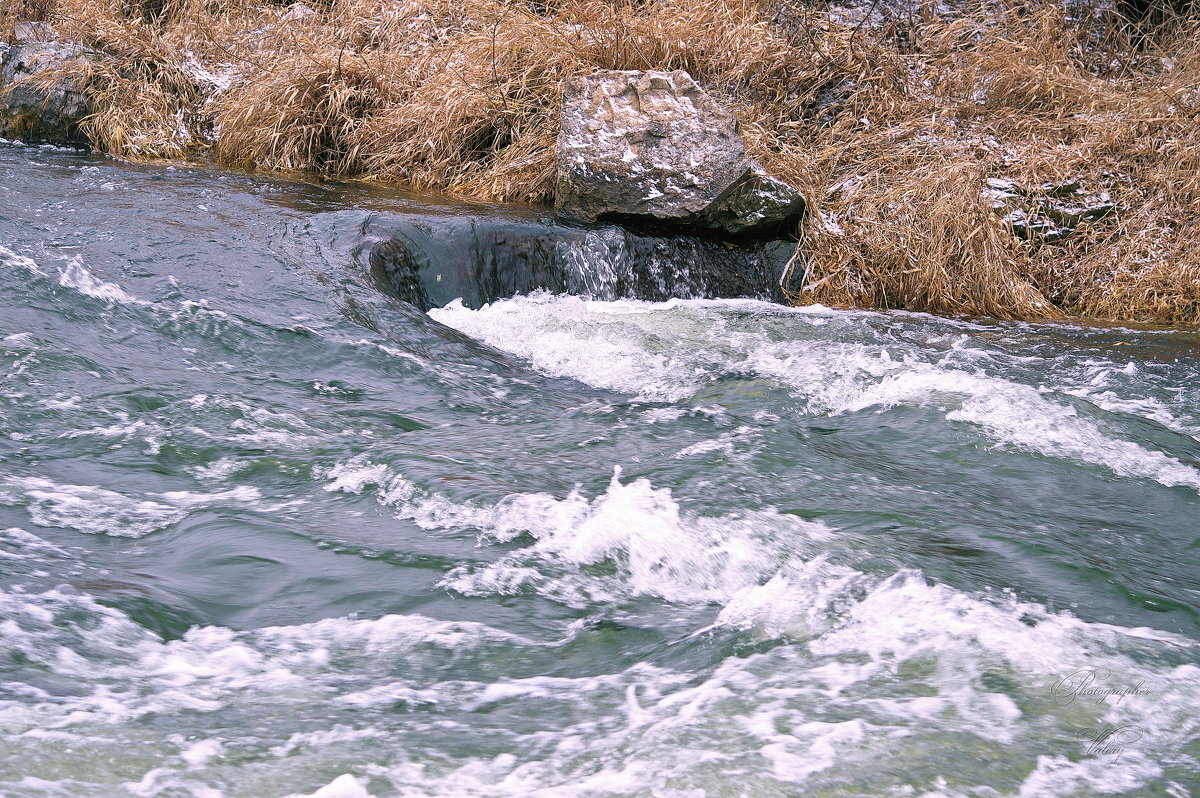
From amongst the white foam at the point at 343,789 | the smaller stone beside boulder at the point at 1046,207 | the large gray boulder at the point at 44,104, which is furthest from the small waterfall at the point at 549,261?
the large gray boulder at the point at 44,104

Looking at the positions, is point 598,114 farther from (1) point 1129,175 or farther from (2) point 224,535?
(2) point 224,535

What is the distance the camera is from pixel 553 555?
8.00ft

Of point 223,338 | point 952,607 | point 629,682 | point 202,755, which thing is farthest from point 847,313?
point 202,755

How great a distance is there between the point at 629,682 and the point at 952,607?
29.0 inches

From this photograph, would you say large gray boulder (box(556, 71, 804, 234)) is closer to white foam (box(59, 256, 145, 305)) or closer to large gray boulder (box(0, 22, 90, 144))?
white foam (box(59, 256, 145, 305))

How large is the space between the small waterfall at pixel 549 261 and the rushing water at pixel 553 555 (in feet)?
1.86

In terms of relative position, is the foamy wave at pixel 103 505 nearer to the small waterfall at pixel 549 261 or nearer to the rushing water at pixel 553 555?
the rushing water at pixel 553 555

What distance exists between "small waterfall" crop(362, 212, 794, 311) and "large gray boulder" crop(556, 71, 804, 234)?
0.49ft

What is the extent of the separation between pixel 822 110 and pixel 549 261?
3.18 metres

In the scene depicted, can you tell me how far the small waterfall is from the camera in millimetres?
5113

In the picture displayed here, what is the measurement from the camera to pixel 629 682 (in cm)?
188
